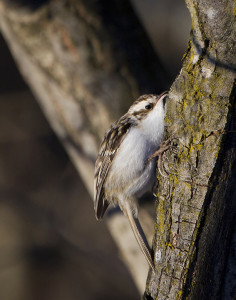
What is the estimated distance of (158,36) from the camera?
240 inches

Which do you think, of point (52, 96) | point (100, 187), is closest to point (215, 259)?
point (100, 187)

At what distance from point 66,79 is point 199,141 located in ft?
6.42

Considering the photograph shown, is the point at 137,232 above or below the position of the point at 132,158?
below

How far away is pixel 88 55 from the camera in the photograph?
12.3 feet

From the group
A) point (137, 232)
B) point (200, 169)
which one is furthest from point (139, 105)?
point (200, 169)

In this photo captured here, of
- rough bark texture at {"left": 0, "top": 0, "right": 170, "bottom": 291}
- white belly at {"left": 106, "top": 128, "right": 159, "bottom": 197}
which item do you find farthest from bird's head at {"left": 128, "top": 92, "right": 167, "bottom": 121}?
rough bark texture at {"left": 0, "top": 0, "right": 170, "bottom": 291}

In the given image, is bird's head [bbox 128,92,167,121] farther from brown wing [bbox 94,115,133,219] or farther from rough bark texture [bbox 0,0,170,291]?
rough bark texture [bbox 0,0,170,291]

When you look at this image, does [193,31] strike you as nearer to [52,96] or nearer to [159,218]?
[159,218]

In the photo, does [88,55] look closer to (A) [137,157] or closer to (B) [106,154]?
(B) [106,154]

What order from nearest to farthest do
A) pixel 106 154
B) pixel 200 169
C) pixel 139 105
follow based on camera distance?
pixel 200 169 < pixel 139 105 < pixel 106 154

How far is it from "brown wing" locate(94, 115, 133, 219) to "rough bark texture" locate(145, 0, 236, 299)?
0.80 m

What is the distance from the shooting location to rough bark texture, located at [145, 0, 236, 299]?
2.00 metres

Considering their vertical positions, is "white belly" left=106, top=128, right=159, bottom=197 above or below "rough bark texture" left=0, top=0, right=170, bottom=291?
below

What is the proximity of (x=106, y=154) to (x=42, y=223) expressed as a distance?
332 centimetres
